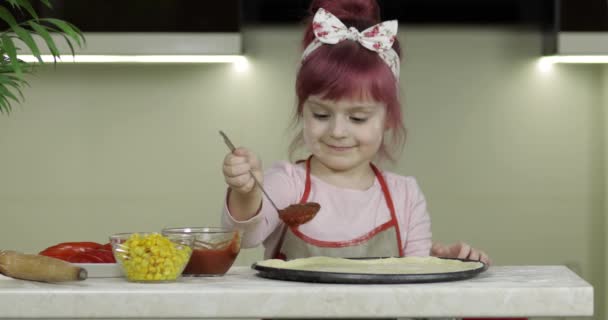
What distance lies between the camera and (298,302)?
1199mm

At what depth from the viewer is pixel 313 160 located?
193cm

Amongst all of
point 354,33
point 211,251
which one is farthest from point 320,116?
point 211,251

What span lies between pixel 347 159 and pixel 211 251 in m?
0.52

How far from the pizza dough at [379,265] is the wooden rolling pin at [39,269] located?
269mm

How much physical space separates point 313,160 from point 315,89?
198mm

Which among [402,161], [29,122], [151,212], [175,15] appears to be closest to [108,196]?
[151,212]

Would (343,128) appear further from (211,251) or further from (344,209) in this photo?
(211,251)

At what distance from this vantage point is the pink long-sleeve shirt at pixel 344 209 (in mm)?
1843

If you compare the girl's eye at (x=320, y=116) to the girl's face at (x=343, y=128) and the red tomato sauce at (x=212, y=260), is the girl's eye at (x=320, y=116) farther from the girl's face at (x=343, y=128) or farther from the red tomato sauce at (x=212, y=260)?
the red tomato sauce at (x=212, y=260)

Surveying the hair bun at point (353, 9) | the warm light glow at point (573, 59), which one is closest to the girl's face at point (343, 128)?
the hair bun at point (353, 9)

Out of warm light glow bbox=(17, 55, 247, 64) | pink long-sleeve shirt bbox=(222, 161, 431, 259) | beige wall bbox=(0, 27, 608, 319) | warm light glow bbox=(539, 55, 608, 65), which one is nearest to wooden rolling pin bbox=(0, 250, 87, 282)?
pink long-sleeve shirt bbox=(222, 161, 431, 259)

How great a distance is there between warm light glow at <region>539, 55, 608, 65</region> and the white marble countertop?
206 cm

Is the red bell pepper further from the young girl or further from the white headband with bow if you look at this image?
the white headband with bow

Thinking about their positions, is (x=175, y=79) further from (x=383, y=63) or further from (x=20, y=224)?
(x=383, y=63)
